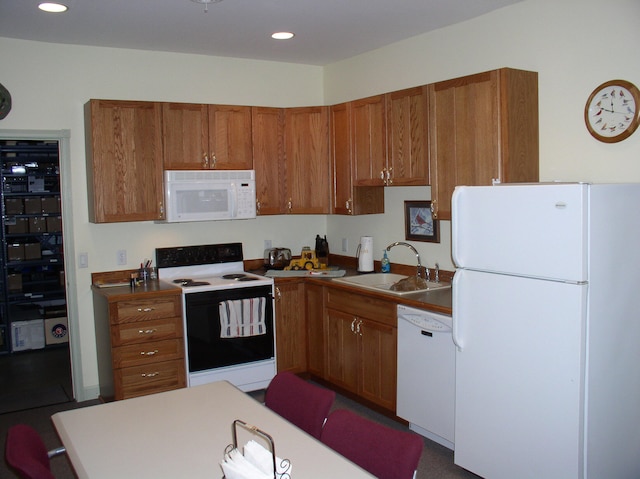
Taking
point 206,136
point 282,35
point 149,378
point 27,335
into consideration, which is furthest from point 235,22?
point 27,335

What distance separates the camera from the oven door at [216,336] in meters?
4.34

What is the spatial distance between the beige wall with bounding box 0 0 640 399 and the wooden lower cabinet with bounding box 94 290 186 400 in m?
0.59

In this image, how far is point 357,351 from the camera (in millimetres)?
4219

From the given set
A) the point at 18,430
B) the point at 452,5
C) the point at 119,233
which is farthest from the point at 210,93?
the point at 18,430

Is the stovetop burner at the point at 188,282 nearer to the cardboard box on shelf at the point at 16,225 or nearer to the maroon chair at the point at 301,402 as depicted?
the maroon chair at the point at 301,402

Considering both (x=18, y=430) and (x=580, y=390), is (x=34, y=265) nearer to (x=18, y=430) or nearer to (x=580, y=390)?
(x=18, y=430)

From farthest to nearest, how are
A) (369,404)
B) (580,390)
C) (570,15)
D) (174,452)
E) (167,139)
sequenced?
(167,139) → (369,404) → (570,15) → (580,390) → (174,452)

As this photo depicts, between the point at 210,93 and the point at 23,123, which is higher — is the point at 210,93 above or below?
above

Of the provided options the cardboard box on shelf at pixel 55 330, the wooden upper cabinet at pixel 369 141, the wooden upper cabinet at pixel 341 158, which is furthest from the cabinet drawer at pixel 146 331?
the cardboard box on shelf at pixel 55 330

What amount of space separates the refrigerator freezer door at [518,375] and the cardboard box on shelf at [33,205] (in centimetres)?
475

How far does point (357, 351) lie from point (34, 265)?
3885 millimetres

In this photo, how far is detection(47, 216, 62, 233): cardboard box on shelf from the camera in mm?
6281

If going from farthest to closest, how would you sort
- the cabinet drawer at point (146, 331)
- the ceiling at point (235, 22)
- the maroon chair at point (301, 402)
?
the cabinet drawer at point (146, 331), the ceiling at point (235, 22), the maroon chair at point (301, 402)

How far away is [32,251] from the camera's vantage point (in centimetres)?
618
